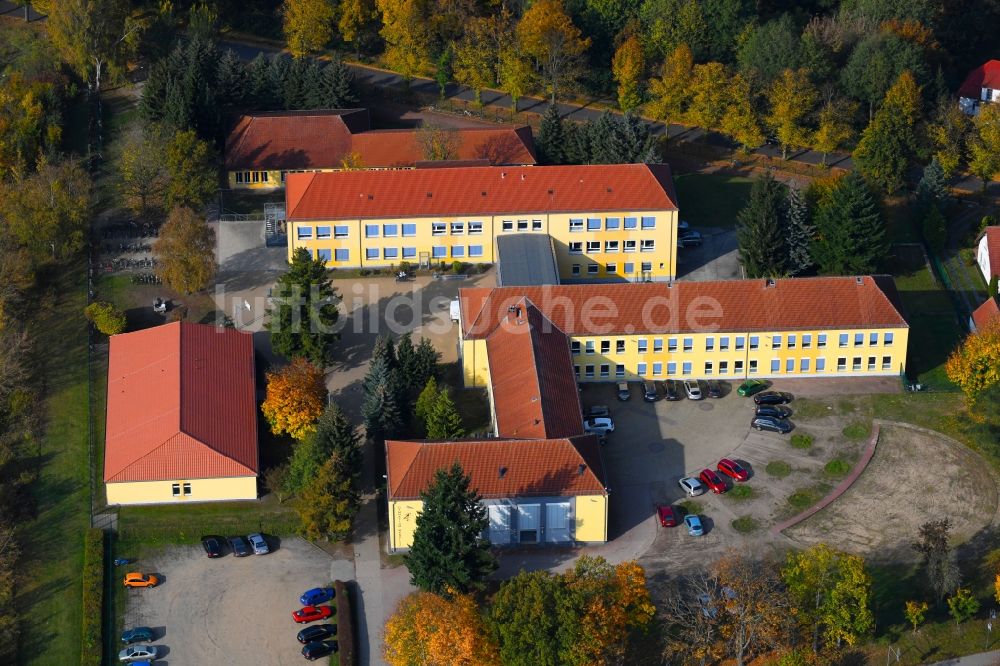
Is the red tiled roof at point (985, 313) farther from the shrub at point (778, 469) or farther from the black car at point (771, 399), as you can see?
the shrub at point (778, 469)

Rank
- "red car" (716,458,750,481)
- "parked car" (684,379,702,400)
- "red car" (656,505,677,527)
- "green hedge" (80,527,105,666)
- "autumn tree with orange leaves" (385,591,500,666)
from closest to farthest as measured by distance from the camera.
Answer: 1. "autumn tree with orange leaves" (385,591,500,666)
2. "green hedge" (80,527,105,666)
3. "red car" (656,505,677,527)
4. "red car" (716,458,750,481)
5. "parked car" (684,379,702,400)

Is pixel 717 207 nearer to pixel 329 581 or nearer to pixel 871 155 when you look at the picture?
pixel 871 155

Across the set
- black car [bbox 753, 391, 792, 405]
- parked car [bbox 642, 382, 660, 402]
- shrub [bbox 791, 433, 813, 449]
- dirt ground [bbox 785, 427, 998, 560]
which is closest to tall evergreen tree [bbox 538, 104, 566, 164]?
parked car [bbox 642, 382, 660, 402]

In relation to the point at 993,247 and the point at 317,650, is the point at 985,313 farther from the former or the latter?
the point at 317,650

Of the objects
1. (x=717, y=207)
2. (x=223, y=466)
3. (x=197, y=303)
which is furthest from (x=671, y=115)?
(x=223, y=466)

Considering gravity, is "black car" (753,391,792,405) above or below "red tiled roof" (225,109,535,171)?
below

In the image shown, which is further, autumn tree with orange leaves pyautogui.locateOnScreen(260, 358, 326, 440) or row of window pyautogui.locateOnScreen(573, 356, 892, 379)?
row of window pyautogui.locateOnScreen(573, 356, 892, 379)

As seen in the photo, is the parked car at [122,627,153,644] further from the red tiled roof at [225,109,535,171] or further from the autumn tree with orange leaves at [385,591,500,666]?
the red tiled roof at [225,109,535,171]
